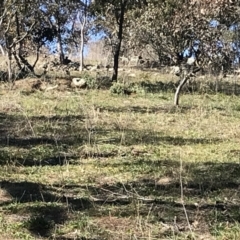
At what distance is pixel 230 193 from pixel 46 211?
1.90 meters

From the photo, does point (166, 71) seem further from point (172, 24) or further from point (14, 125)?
point (14, 125)

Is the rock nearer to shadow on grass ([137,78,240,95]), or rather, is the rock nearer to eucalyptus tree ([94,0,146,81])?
shadow on grass ([137,78,240,95])

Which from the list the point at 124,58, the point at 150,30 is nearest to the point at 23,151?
the point at 150,30

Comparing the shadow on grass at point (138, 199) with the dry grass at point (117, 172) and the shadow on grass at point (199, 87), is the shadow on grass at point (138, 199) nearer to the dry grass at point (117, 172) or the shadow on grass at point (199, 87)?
the dry grass at point (117, 172)

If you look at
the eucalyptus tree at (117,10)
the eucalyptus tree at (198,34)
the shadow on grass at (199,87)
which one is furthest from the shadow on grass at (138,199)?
the eucalyptus tree at (117,10)

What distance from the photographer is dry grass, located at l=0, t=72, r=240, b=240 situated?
4641 millimetres

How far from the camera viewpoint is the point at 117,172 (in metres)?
6.59

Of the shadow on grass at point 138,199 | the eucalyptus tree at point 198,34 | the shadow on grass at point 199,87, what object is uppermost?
the eucalyptus tree at point 198,34

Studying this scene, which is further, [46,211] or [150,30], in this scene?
[150,30]

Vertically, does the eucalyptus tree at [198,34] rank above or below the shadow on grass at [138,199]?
above

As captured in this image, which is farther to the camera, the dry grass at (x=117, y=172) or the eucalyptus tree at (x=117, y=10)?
the eucalyptus tree at (x=117, y=10)

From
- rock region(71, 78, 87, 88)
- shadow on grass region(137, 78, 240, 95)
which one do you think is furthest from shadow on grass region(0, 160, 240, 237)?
rock region(71, 78, 87, 88)

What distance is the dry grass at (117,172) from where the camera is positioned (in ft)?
15.2

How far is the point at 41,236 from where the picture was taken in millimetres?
4449
